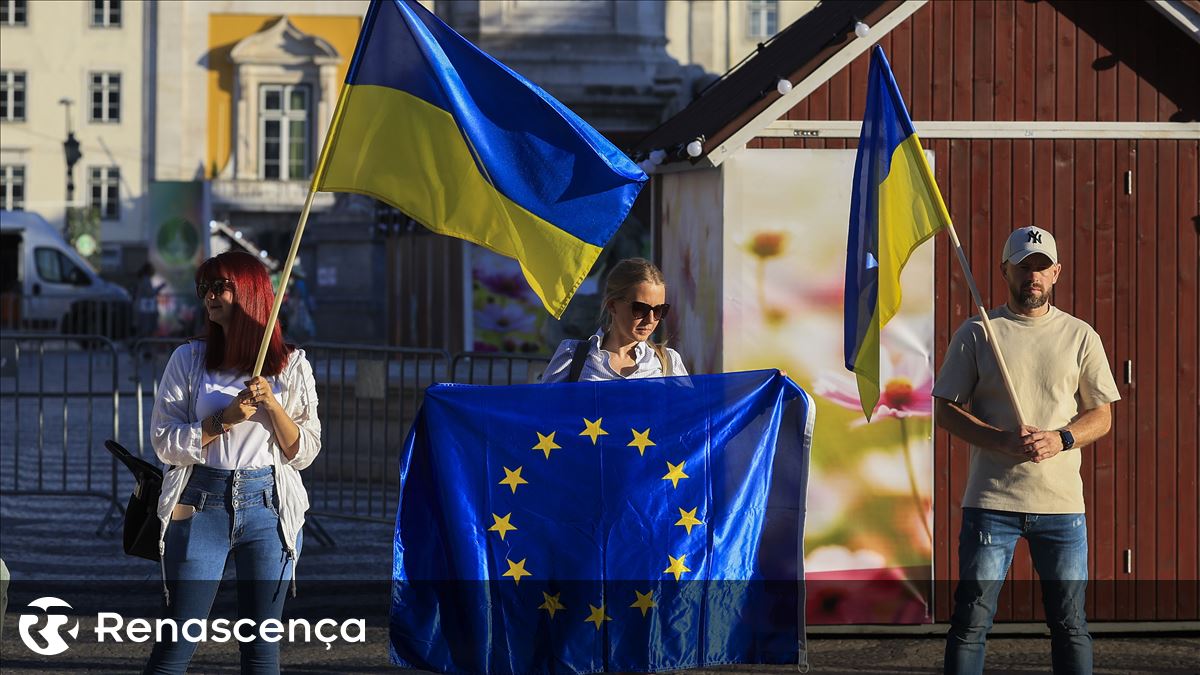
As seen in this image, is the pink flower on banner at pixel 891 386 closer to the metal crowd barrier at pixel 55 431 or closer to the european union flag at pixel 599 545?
the european union flag at pixel 599 545

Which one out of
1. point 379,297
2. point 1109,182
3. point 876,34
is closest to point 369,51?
point 876,34

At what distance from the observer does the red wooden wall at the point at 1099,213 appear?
9.09 meters

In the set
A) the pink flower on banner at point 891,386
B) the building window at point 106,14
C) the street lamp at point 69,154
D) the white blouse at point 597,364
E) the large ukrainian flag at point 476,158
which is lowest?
the pink flower on banner at point 891,386

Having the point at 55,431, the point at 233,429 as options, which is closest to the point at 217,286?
the point at 233,429

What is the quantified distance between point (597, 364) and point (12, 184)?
214 ft

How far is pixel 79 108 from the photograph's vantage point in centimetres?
6769

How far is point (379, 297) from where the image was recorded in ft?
107

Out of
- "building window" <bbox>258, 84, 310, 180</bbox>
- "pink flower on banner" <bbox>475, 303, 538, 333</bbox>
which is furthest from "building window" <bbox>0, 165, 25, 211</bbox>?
"pink flower on banner" <bbox>475, 303, 538, 333</bbox>

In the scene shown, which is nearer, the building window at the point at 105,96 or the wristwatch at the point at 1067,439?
the wristwatch at the point at 1067,439

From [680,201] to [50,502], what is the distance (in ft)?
23.3

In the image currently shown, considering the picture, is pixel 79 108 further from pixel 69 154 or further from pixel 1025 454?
pixel 1025 454

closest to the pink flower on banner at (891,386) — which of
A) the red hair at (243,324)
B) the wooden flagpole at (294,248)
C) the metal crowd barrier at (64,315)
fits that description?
the wooden flagpole at (294,248)

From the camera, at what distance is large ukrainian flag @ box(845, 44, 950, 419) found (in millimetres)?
7008

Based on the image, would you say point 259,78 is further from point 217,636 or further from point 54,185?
point 217,636
